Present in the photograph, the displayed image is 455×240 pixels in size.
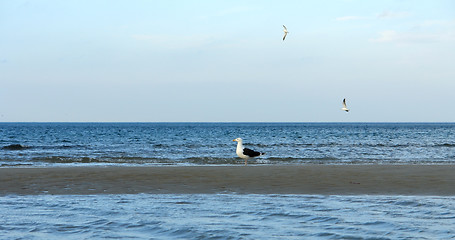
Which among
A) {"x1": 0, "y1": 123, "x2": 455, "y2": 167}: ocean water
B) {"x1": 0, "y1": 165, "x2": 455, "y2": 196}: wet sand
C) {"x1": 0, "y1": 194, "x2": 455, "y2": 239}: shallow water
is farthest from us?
{"x1": 0, "y1": 123, "x2": 455, "y2": 167}: ocean water

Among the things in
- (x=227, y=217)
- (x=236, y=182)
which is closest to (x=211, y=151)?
(x=236, y=182)

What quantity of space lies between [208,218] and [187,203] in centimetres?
199

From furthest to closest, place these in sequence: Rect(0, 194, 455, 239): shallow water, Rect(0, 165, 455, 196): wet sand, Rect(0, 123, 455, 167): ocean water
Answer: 1. Rect(0, 123, 455, 167): ocean water
2. Rect(0, 165, 455, 196): wet sand
3. Rect(0, 194, 455, 239): shallow water

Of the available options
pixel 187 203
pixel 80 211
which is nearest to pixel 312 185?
pixel 187 203

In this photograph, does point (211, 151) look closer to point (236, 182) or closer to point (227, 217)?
point (236, 182)

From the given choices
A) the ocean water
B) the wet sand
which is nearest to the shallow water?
the wet sand

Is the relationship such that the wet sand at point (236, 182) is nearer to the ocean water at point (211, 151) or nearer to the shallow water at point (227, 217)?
the shallow water at point (227, 217)

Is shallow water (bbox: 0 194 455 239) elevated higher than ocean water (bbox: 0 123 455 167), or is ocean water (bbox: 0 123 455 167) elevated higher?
shallow water (bbox: 0 194 455 239)

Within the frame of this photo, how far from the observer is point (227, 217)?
9000 millimetres

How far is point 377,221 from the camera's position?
8562mm

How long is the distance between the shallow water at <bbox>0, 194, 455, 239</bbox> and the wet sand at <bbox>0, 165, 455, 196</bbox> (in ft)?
4.04

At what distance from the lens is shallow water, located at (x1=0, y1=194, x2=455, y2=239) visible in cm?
769

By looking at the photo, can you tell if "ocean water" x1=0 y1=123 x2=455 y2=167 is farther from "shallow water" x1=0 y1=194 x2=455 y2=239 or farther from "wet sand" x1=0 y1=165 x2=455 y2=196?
"shallow water" x1=0 y1=194 x2=455 y2=239

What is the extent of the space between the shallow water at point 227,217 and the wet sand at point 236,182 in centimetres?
123
